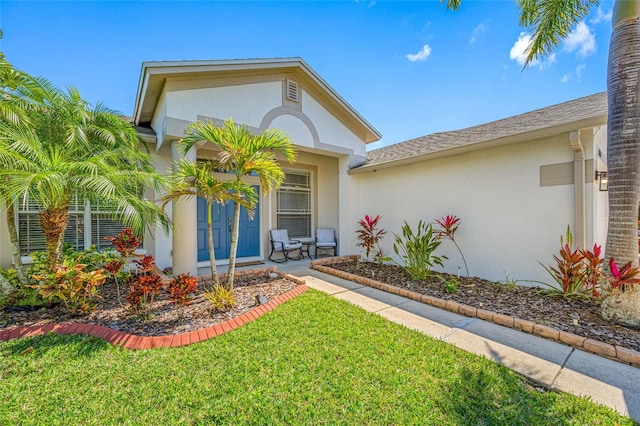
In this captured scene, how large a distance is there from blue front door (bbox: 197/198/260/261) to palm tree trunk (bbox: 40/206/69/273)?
335 cm

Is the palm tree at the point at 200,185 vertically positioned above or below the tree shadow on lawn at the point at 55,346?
above

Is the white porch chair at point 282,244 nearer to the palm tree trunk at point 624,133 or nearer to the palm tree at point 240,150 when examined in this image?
the palm tree at point 240,150

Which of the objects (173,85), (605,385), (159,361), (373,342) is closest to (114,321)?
(159,361)

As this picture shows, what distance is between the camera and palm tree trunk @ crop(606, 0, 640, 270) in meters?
3.72

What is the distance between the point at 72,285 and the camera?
379 cm

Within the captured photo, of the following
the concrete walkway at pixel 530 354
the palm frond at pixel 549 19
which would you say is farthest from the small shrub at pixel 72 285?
the palm frond at pixel 549 19

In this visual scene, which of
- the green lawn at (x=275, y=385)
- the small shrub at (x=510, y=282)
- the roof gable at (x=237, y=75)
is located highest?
the roof gable at (x=237, y=75)

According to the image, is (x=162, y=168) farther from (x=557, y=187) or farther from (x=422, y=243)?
(x=557, y=187)

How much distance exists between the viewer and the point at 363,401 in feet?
7.70

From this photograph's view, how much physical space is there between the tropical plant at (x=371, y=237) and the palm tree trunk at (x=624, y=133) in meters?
4.60

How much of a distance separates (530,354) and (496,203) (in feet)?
11.2

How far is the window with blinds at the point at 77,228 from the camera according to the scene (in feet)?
18.4

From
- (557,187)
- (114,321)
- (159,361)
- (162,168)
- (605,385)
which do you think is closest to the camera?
(605,385)

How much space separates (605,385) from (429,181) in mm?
4954
